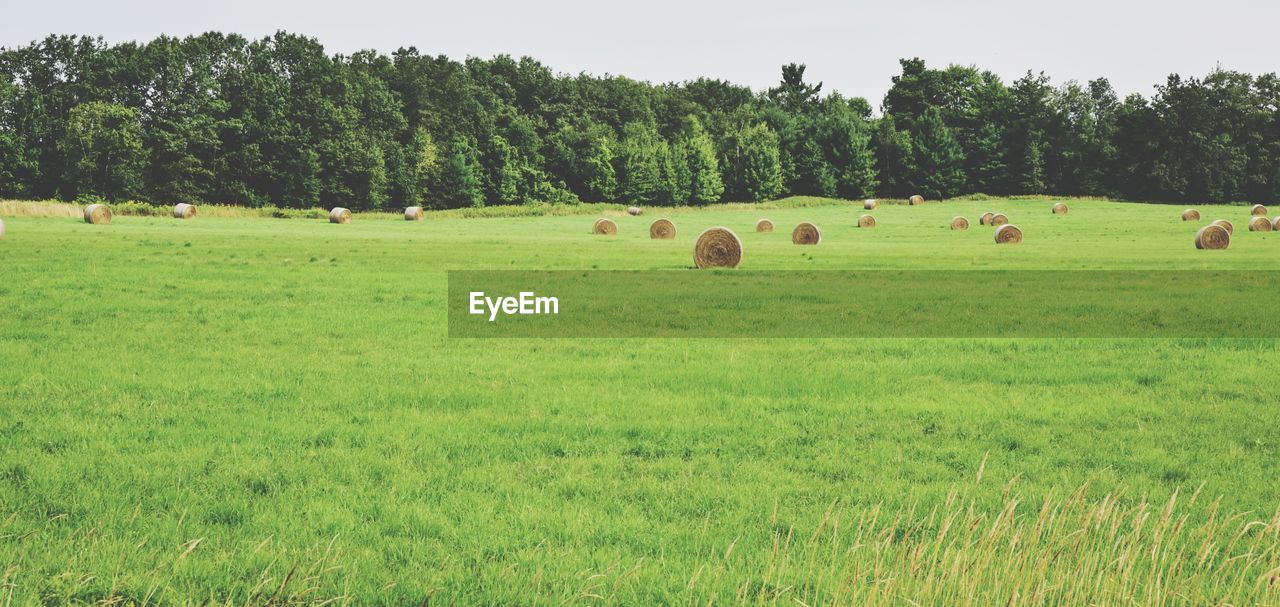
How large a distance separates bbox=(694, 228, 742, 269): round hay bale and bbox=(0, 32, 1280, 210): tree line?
73199 millimetres

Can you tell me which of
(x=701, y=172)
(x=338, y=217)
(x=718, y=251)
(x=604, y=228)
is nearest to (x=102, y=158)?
(x=338, y=217)

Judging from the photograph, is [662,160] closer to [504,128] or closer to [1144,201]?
[504,128]

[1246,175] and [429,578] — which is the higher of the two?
[1246,175]

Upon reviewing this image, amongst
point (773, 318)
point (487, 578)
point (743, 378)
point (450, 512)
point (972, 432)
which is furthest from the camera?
point (773, 318)

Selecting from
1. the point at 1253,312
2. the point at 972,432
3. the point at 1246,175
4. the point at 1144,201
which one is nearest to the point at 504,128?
the point at 1144,201

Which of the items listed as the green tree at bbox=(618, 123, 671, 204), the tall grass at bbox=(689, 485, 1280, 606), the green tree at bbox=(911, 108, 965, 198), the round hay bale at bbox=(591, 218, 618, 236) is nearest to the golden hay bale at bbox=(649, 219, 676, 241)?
the round hay bale at bbox=(591, 218, 618, 236)

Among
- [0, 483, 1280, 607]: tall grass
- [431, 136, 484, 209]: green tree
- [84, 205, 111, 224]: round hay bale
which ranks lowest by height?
[0, 483, 1280, 607]: tall grass

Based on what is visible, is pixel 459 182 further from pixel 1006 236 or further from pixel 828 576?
pixel 828 576

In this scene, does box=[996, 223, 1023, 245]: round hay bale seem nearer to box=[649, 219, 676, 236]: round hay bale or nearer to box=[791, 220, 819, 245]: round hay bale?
box=[791, 220, 819, 245]: round hay bale

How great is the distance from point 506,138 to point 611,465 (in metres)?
108

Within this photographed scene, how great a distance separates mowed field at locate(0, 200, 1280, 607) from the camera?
5.75 m

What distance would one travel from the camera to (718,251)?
2998cm

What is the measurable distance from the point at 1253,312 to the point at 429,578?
1936 cm

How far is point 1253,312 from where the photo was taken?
19.4m
